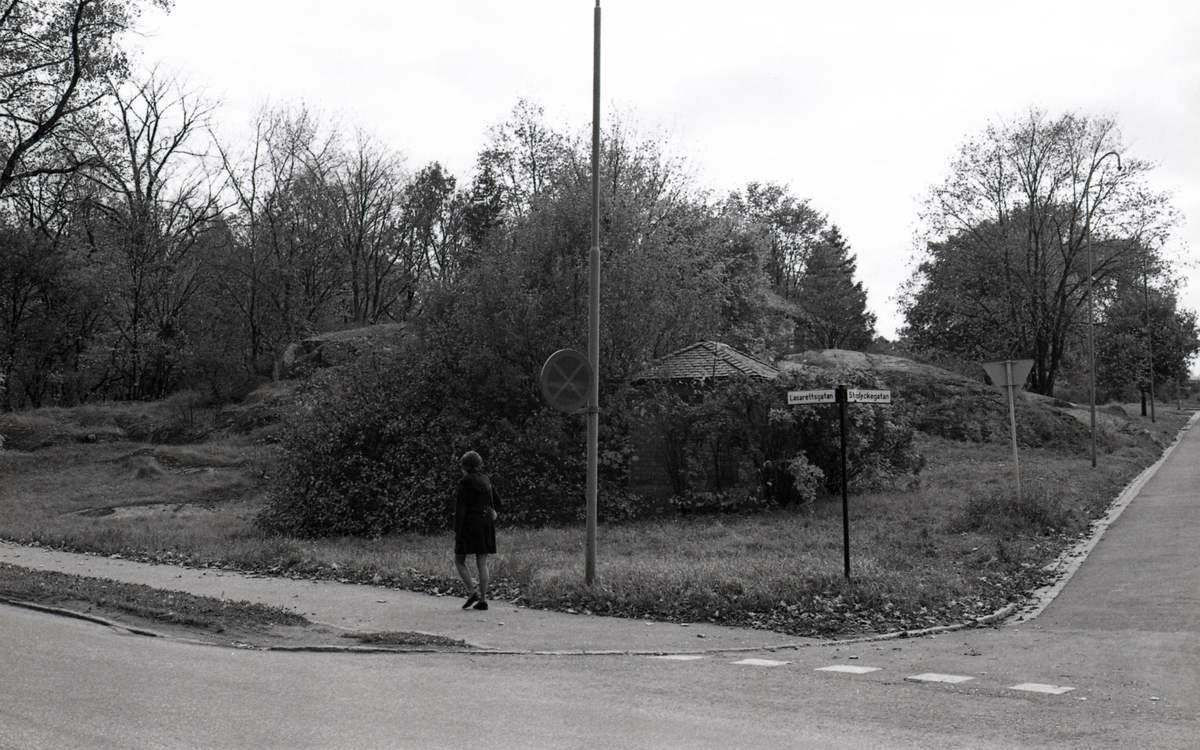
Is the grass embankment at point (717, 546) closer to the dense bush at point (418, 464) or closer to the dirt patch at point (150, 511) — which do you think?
the dirt patch at point (150, 511)

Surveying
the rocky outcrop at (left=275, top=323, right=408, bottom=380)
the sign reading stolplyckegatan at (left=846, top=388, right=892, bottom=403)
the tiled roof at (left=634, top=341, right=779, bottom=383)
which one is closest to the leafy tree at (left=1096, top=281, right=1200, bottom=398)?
the tiled roof at (left=634, top=341, right=779, bottom=383)

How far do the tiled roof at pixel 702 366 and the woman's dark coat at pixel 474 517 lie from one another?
11007 mm

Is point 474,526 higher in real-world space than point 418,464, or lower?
lower

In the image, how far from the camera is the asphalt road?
19.8 feet

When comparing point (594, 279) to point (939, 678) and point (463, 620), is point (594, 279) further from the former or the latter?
point (939, 678)

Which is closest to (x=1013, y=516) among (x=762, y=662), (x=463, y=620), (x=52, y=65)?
(x=762, y=662)

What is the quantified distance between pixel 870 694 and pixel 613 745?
2420 mm

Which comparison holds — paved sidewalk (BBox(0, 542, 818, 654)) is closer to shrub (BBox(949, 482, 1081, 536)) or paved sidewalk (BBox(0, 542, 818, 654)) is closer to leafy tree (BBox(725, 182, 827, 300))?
shrub (BBox(949, 482, 1081, 536))

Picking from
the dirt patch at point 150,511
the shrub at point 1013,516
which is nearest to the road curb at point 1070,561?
the shrub at point 1013,516

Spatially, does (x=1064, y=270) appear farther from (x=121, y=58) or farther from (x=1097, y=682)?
(x=1097, y=682)

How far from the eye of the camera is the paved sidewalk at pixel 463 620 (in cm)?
972

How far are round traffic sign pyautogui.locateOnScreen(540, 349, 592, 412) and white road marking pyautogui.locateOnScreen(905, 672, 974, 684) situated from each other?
17.2ft

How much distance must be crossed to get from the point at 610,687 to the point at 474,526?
174 inches

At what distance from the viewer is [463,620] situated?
432 inches
